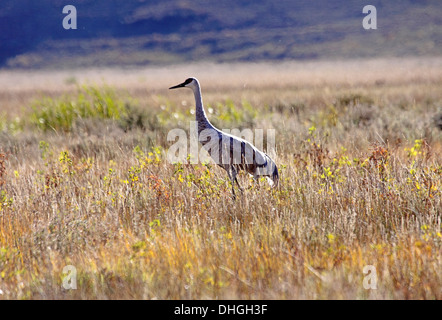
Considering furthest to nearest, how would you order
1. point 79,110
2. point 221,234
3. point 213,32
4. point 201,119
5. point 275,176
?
point 213,32 < point 79,110 < point 201,119 < point 275,176 < point 221,234

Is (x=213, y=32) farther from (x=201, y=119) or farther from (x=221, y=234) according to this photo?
(x=221, y=234)

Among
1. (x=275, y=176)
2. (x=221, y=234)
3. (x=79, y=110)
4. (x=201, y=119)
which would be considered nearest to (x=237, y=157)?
(x=275, y=176)

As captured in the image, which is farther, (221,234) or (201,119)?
(201,119)

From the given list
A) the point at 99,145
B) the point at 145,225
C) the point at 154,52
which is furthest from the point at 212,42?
the point at 145,225

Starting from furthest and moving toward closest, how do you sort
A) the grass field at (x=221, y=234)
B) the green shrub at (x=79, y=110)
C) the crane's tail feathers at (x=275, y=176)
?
the green shrub at (x=79, y=110) < the crane's tail feathers at (x=275, y=176) < the grass field at (x=221, y=234)

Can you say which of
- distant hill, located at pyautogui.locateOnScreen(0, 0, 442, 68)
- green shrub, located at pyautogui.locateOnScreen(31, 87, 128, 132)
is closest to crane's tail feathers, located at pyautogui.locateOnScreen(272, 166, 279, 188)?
green shrub, located at pyautogui.locateOnScreen(31, 87, 128, 132)

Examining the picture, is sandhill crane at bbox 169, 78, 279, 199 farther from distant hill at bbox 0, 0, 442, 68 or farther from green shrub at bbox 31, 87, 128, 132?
distant hill at bbox 0, 0, 442, 68

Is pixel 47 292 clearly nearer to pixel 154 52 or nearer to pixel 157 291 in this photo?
pixel 157 291

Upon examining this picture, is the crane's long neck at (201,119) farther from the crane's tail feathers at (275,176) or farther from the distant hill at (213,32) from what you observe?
the distant hill at (213,32)

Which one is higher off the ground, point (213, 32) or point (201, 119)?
point (213, 32)

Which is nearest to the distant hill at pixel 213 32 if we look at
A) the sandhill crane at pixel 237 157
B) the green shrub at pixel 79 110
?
the green shrub at pixel 79 110

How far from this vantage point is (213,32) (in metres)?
82.6

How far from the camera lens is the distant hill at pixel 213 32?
6919cm

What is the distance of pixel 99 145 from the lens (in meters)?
10.5
